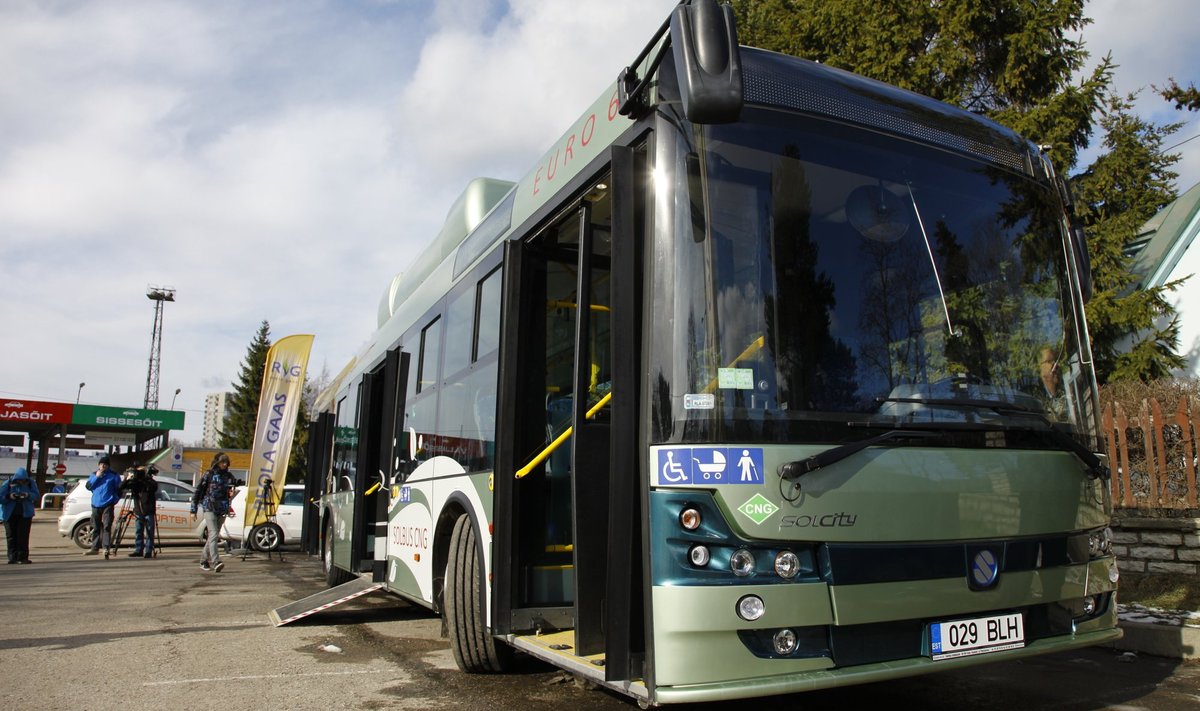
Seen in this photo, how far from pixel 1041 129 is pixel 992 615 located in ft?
39.3

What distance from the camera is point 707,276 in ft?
12.2

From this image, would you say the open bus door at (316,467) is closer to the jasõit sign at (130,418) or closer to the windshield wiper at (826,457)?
the windshield wiper at (826,457)

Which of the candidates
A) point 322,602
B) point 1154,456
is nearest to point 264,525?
point 322,602

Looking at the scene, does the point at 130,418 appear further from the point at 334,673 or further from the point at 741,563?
the point at 741,563

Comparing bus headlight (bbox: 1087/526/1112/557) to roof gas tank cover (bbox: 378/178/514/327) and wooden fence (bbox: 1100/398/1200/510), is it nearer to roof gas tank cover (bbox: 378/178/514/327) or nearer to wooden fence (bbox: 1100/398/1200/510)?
wooden fence (bbox: 1100/398/1200/510)

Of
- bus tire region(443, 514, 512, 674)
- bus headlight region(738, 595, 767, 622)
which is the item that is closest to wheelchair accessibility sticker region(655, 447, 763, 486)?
bus headlight region(738, 595, 767, 622)

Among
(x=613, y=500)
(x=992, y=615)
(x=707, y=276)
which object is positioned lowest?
(x=992, y=615)

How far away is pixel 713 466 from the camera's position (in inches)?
139

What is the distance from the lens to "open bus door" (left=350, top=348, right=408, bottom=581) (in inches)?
327

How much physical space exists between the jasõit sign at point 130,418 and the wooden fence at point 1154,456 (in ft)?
162

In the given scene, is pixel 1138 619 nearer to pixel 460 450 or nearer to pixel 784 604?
pixel 784 604

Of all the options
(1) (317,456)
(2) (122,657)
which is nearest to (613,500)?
(2) (122,657)

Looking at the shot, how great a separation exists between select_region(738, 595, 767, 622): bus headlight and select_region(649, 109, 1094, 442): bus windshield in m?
0.63

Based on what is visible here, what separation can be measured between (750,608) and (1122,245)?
14.1 meters
